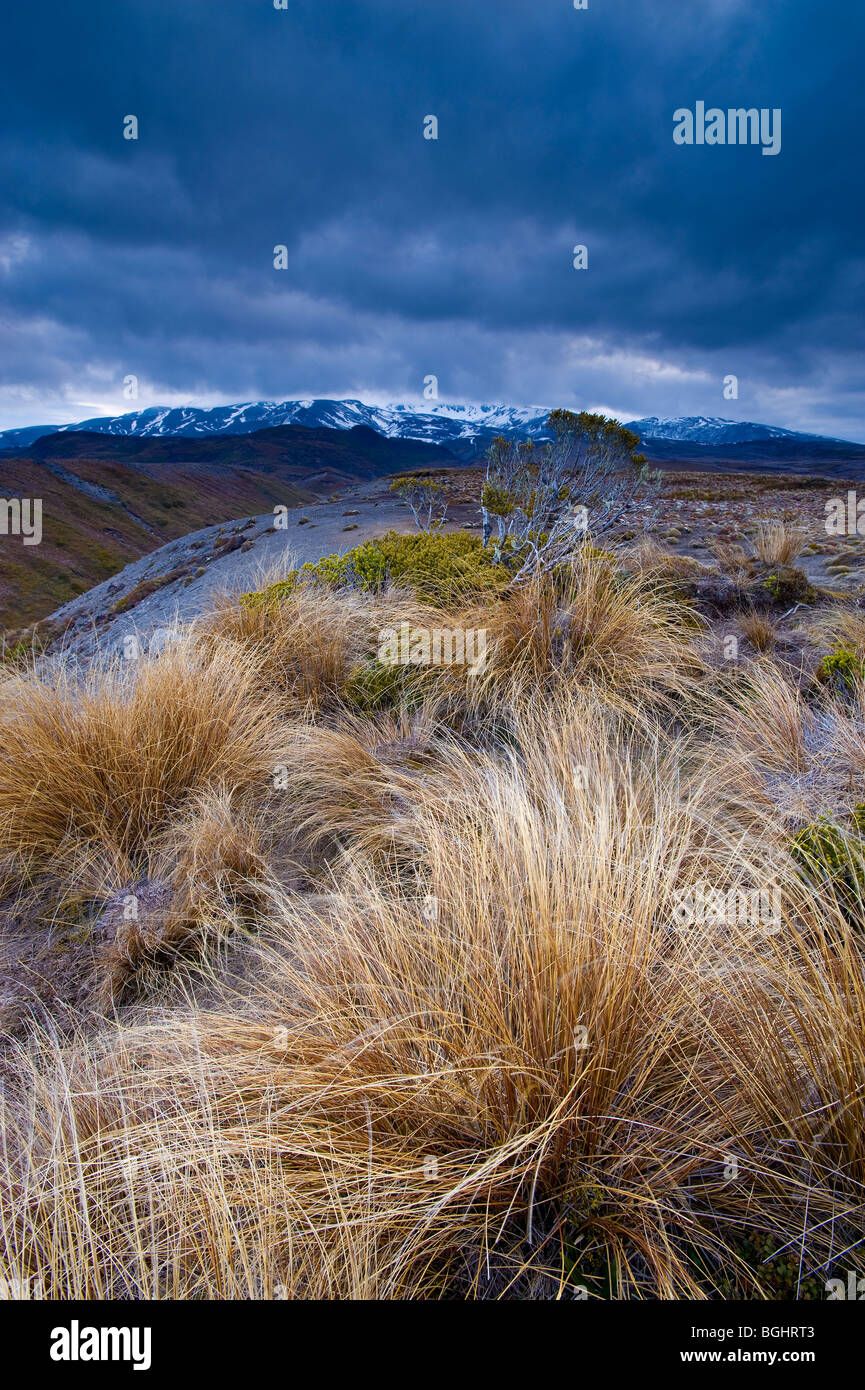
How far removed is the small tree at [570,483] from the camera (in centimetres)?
614

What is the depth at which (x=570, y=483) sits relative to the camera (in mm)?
7117

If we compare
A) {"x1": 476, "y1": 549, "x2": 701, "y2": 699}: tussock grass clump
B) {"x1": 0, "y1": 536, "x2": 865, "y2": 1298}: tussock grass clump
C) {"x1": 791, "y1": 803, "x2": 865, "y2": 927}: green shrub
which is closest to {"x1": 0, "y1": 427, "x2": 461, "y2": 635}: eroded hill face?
{"x1": 476, "y1": 549, "x2": 701, "y2": 699}: tussock grass clump

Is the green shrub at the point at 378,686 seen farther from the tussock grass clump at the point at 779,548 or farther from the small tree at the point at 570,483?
the tussock grass clump at the point at 779,548

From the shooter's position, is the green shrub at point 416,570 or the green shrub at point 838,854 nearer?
the green shrub at point 838,854

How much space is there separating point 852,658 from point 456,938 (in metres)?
3.24

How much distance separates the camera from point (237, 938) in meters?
2.29

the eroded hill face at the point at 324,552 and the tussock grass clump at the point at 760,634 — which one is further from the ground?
the eroded hill face at the point at 324,552

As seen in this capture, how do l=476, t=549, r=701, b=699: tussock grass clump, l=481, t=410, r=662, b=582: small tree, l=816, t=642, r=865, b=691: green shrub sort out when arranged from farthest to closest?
l=481, t=410, r=662, b=582: small tree
l=476, t=549, r=701, b=699: tussock grass clump
l=816, t=642, r=865, b=691: green shrub

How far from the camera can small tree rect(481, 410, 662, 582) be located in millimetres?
6145

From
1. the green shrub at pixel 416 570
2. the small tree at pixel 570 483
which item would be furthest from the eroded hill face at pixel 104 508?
the small tree at pixel 570 483

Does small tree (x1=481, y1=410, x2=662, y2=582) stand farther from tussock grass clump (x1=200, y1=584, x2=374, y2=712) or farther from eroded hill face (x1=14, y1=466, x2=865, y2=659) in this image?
tussock grass clump (x1=200, y1=584, x2=374, y2=712)
